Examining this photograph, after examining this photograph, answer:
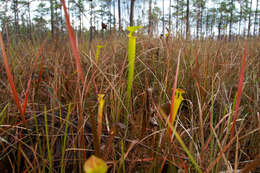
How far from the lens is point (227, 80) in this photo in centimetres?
123

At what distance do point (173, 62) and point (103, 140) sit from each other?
0.91m

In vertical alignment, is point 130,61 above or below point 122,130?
above

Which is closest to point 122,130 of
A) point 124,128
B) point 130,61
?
point 124,128

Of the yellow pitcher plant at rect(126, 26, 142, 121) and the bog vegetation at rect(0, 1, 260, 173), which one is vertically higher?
the yellow pitcher plant at rect(126, 26, 142, 121)

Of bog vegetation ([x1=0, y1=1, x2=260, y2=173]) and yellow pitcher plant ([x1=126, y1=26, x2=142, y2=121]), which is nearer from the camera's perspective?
bog vegetation ([x1=0, y1=1, x2=260, y2=173])

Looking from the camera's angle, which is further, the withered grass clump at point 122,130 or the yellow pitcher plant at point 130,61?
the yellow pitcher plant at point 130,61

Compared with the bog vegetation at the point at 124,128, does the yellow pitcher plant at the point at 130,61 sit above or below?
above

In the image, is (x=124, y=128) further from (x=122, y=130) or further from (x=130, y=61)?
(x=130, y=61)

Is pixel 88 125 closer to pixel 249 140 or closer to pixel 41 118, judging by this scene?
pixel 41 118

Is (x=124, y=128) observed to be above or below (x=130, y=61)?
below

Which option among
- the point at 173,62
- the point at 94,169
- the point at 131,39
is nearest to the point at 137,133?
the point at 131,39

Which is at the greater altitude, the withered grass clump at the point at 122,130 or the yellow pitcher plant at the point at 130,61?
the yellow pitcher plant at the point at 130,61

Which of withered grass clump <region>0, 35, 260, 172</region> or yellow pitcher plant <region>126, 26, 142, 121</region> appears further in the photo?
yellow pitcher plant <region>126, 26, 142, 121</region>

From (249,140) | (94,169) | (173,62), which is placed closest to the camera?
(94,169)
